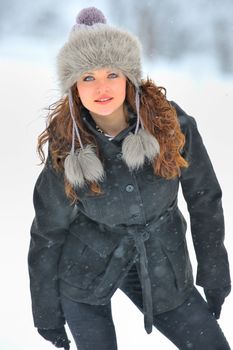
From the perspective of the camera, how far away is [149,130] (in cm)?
139

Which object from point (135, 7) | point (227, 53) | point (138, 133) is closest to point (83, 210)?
point (138, 133)

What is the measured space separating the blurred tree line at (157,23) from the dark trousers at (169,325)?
284cm

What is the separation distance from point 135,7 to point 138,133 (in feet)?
11.7

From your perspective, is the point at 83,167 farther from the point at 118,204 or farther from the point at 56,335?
the point at 56,335

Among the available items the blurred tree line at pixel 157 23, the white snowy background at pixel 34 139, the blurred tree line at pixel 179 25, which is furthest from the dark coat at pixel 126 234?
the blurred tree line at pixel 179 25

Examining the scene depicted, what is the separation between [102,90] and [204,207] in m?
0.40

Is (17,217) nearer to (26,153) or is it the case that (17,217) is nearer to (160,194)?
(26,153)

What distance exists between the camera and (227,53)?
4.25 m

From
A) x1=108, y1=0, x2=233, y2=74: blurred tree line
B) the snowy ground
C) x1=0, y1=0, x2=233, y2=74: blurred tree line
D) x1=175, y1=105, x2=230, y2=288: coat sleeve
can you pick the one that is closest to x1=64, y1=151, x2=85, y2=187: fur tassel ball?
x1=175, y1=105, x2=230, y2=288: coat sleeve

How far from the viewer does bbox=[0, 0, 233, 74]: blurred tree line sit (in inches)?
171

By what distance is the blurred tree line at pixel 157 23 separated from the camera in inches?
171

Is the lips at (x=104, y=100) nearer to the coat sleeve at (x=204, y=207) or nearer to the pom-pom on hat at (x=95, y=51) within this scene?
the pom-pom on hat at (x=95, y=51)

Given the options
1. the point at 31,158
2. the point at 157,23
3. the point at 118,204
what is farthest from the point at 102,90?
the point at 157,23

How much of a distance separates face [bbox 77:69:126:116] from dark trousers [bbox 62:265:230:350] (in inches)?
17.0
